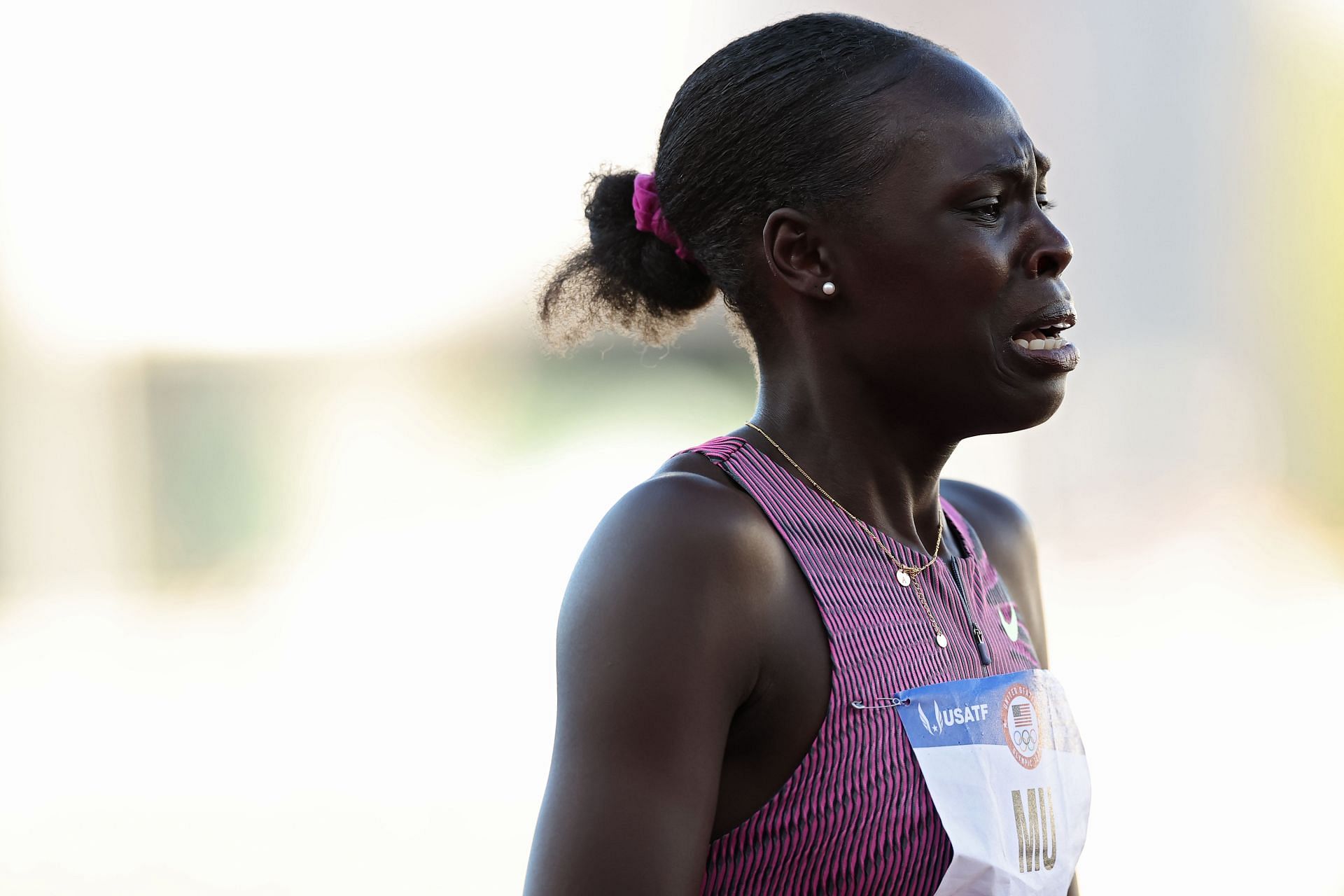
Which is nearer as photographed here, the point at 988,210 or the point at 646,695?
the point at 646,695

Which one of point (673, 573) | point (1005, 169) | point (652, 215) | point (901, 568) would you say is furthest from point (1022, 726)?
point (652, 215)

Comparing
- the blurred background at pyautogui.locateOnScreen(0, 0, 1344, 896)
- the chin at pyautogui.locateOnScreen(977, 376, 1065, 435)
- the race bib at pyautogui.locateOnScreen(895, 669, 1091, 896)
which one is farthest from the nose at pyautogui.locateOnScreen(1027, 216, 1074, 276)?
the blurred background at pyautogui.locateOnScreen(0, 0, 1344, 896)

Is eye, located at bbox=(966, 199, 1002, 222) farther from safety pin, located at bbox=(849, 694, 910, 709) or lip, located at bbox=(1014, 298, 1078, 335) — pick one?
safety pin, located at bbox=(849, 694, 910, 709)

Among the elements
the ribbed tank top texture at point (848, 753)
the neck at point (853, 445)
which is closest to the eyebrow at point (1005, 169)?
the neck at point (853, 445)

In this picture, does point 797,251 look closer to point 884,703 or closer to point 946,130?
point 946,130

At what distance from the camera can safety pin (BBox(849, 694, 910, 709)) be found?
119 cm

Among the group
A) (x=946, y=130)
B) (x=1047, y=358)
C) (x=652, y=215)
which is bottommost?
(x=1047, y=358)

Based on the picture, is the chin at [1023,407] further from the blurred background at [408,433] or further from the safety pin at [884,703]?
the blurred background at [408,433]

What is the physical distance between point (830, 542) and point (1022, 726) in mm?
265

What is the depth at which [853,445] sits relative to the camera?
53.7 inches

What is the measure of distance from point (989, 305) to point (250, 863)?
3.73m

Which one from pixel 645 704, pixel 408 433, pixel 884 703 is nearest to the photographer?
pixel 645 704

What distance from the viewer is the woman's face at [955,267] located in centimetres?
127

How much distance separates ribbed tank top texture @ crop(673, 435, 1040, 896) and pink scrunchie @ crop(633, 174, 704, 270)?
0.27 meters
